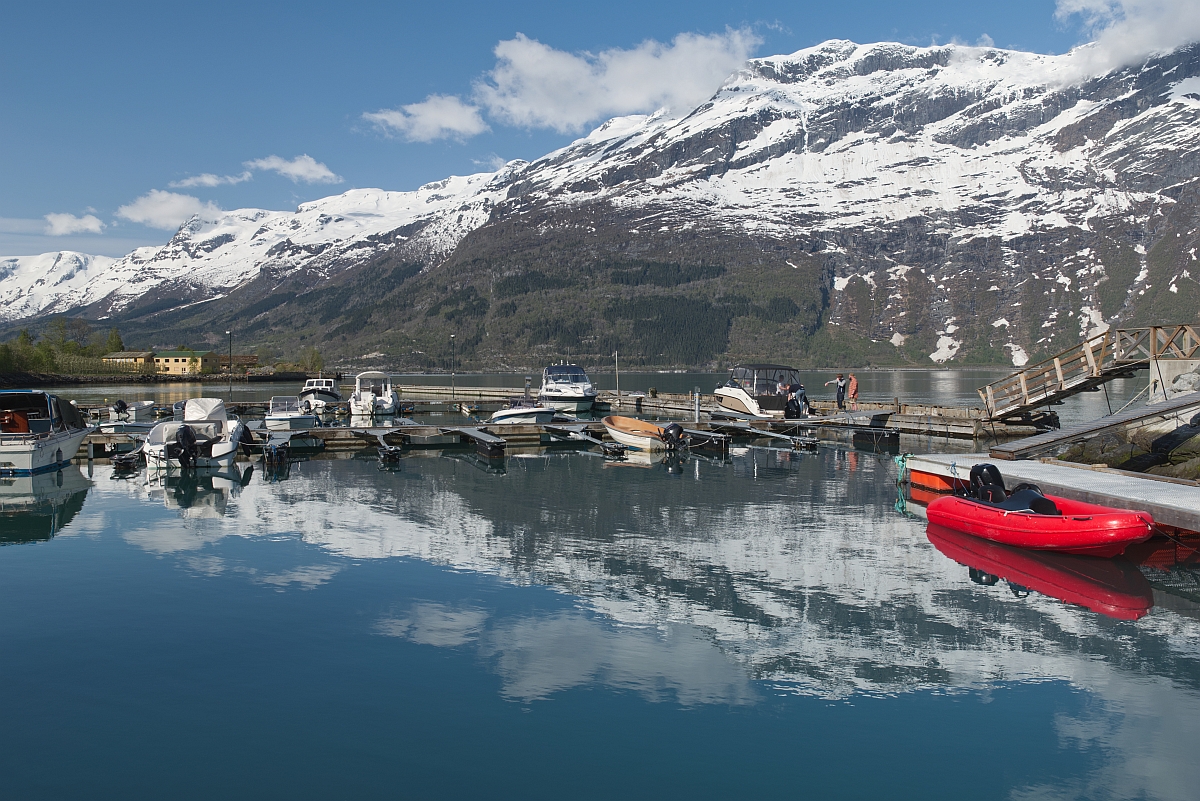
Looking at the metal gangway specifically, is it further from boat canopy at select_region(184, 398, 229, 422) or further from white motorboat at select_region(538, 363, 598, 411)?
boat canopy at select_region(184, 398, 229, 422)

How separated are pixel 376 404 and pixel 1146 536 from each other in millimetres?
59211

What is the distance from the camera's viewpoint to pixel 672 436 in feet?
158

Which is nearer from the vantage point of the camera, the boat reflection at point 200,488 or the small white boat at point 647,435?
the boat reflection at point 200,488

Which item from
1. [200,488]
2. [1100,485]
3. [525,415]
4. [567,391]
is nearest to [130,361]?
[567,391]

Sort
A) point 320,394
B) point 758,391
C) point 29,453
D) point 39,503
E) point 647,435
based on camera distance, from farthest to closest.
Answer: point 320,394 → point 758,391 → point 647,435 → point 29,453 → point 39,503

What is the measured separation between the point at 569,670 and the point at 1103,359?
3555 centimetres

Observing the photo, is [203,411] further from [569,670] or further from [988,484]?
[988,484]

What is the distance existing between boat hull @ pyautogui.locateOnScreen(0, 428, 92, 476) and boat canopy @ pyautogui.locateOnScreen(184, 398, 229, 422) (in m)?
5.82

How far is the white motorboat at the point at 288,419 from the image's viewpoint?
55.8 m

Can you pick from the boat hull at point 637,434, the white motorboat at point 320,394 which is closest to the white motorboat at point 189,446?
the boat hull at point 637,434

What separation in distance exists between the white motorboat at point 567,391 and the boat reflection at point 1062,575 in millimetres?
51782

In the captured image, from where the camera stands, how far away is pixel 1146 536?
22.0 metres

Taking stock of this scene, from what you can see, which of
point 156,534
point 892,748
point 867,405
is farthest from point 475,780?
point 867,405

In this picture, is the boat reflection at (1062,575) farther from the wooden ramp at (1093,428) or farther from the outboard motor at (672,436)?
the outboard motor at (672,436)
